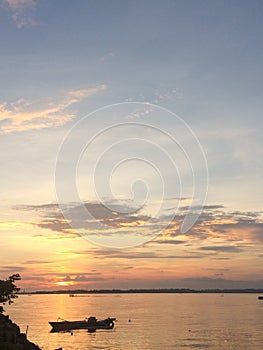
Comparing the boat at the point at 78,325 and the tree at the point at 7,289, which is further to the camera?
the boat at the point at 78,325

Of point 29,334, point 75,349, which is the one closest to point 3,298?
point 75,349

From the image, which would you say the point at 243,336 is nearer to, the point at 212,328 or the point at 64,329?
the point at 212,328

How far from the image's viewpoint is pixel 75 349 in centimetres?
10725

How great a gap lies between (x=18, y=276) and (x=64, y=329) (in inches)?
2876

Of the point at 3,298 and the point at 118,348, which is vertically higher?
the point at 3,298

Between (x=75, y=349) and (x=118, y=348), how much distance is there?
964 centimetres

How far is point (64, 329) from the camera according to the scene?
143750mm

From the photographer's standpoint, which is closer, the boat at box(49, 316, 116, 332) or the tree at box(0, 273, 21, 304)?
the tree at box(0, 273, 21, 304)

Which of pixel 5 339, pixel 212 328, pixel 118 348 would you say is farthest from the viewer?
pixel 212 328

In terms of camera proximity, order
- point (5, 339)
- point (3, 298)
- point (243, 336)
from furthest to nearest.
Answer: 1. point (243, 336)
2. point (3, 298)
3. point (5, 339)

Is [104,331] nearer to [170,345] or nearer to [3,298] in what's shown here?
[170,345]

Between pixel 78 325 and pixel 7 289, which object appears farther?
pixel 78 325

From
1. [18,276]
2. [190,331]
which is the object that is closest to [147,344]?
[190,331]

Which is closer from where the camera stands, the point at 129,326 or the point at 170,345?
the point at 170,345
